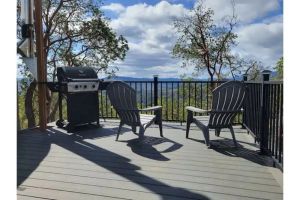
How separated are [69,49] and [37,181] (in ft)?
26.3

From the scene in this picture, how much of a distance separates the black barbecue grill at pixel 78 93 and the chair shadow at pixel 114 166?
1.28 ft

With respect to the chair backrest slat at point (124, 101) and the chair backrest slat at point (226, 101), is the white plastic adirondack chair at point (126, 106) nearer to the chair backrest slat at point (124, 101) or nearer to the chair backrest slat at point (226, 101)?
the chair backrest slat at point (124, 101)

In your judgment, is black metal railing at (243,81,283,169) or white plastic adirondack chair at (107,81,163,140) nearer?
black metal railing at (243,81,283,169)

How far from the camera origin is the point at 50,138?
4.63m

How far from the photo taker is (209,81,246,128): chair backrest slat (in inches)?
153

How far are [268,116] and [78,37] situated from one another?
779 cm

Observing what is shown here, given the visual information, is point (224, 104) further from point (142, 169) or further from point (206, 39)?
point (206, 39)

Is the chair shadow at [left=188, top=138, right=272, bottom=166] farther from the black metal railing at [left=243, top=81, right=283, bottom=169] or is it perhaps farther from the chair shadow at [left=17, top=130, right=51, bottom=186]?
the chair shadow at [left=17, top=130, right=51, bottom=186]

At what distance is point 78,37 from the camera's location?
10062 millimetres

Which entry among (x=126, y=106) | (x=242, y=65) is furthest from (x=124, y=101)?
(x=242, y=65)

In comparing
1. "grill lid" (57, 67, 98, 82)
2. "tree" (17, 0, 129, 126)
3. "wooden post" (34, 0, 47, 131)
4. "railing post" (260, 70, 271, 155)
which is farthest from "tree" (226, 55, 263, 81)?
"railing post" (260, 70, 271, 155)

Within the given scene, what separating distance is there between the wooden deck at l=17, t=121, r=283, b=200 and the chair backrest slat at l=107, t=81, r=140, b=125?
0.33 meters

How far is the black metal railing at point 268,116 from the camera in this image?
9.68 feet
